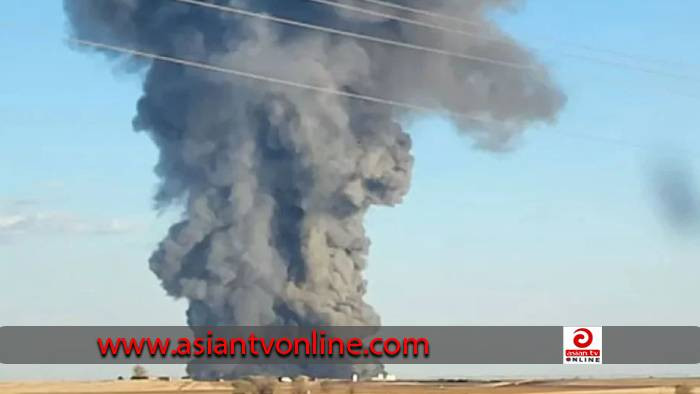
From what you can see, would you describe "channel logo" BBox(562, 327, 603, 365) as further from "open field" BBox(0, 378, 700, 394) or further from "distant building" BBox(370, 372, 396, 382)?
"distant building" BBox(370, 372, 396, 382)

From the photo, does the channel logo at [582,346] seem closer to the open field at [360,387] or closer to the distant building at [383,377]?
the open field at [360,387]

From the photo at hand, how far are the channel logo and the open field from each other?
5.90 m

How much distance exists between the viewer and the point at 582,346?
259 feet

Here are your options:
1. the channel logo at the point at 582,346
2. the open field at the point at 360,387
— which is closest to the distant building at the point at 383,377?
the open field at the point at 360,387

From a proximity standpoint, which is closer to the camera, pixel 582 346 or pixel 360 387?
pixel 582 346

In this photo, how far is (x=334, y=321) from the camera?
11162 centimetres

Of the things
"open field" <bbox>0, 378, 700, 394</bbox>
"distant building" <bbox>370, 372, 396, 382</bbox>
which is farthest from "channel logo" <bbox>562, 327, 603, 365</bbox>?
"distant building" <bbox>370, 372, 396, 382</bbox>

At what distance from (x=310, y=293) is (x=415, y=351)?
2225cm

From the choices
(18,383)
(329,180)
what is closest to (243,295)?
(329,180)

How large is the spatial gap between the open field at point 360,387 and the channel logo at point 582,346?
19.3ft

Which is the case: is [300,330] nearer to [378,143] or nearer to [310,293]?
[310,293]

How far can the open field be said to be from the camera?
90.2m

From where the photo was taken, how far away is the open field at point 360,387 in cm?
9025

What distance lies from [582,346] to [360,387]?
28.0 metres
